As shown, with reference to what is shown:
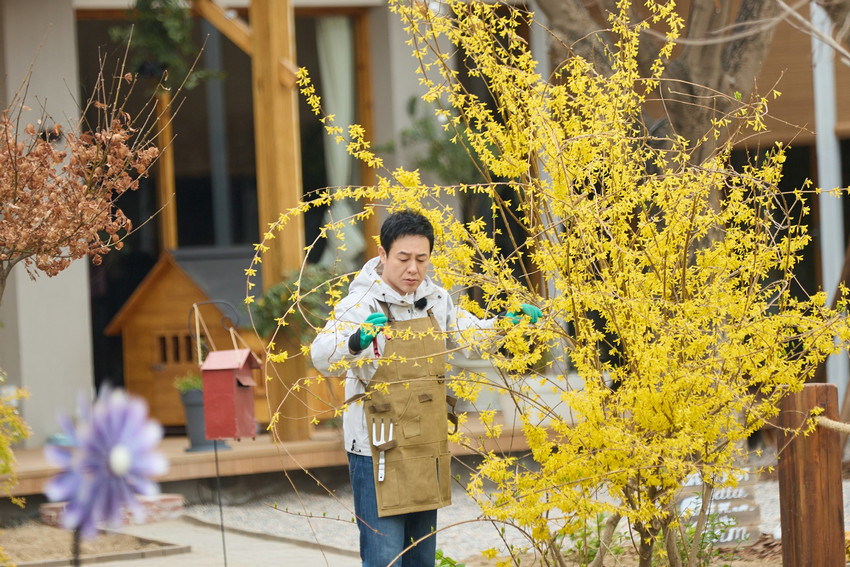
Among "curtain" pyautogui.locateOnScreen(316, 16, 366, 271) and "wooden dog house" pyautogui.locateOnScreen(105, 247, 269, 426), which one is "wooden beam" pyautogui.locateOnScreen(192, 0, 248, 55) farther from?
"wooden dog house" pyautogui.locateOnScreen(105, 247, 269, 426)

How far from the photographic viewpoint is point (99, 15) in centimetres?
912

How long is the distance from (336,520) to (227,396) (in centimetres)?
85

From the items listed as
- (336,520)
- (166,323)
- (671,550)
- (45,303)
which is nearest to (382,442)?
(671,550)

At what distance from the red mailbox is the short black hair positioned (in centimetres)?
262

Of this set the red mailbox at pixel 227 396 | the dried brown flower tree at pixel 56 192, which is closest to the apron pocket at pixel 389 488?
the dried brown flower tree at pixel 56 192

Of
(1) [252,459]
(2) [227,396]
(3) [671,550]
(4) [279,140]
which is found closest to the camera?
(3) [671,550]

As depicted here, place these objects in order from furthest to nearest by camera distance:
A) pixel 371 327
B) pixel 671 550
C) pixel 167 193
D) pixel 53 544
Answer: pixel 167 193 < pixel 53 544 < pixel 671 550 < pixel 371 327

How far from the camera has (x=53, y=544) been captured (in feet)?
20.6

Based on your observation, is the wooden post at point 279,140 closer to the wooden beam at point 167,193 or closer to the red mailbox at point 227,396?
the red mailbox at point 227,396

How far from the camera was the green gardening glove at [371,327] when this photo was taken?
302 centimetres

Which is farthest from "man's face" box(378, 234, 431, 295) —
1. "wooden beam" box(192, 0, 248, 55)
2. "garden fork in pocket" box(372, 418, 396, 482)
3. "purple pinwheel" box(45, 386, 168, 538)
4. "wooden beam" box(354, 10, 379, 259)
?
"wooden beam" box(354, 10, 379, 259)

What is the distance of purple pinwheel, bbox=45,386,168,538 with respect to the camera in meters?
0.94

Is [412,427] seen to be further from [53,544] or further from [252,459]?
[252,459]

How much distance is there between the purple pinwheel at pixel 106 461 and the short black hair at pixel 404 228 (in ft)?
7.25
